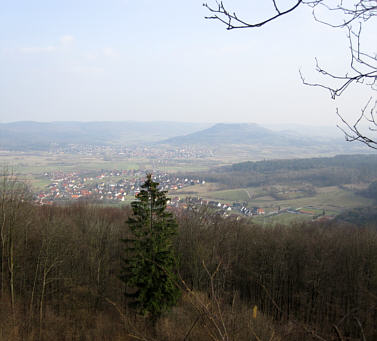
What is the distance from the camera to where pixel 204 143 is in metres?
141

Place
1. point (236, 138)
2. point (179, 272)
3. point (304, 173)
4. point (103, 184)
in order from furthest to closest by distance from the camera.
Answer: point (236, 138)
point (304, 173)
point (103, 184)
point (179, 272)

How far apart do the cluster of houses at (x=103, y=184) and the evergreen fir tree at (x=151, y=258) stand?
2676 centimetres

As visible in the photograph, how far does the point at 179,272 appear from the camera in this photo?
9734 mm

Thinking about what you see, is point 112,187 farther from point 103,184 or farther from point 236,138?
point 236,138

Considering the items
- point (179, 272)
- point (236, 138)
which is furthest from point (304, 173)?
point (236, 138)

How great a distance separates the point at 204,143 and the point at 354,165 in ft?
288

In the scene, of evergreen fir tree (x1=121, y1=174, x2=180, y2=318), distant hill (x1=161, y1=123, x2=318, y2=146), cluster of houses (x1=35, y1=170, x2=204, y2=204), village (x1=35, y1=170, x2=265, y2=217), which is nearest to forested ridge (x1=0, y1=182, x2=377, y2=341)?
evergreen fir tree (x1=121, y1=174, x2=180, y2=318)

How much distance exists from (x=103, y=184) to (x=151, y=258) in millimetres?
41793

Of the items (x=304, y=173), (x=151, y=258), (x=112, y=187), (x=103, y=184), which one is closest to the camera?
(x=151, y=258)

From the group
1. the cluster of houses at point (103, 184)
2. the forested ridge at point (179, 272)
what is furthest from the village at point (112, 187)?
the forested ridge at point (179, 272)

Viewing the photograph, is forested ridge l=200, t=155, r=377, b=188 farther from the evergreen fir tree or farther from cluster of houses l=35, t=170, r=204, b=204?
the evergreen fir tree

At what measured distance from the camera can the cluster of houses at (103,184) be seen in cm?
4038

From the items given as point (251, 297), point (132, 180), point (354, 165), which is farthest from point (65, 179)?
point (354, 165)

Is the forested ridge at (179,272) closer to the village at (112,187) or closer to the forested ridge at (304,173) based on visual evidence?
the village at (112,187)
